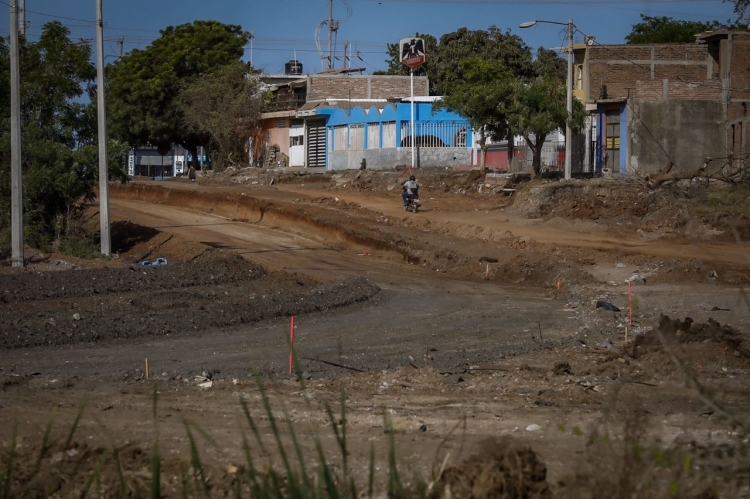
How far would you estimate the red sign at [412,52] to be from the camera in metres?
46.0

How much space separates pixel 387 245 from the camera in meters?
27.1

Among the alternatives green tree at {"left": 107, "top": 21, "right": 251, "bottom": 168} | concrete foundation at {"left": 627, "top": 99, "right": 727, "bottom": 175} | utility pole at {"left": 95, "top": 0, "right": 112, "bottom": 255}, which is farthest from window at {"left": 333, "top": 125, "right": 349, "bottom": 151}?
utility pole at {"left": 95, "top": 0, "right": 112, "bottom": 255}

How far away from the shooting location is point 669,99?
3778 centimetres

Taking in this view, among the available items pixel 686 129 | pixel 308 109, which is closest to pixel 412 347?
pixel 686 129

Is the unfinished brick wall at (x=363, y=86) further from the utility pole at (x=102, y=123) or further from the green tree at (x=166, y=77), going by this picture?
the utility pole at (x=102, y=123)

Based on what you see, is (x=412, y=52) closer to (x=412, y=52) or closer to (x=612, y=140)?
(x=412, y=52)

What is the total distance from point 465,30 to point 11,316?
56823 millimetres

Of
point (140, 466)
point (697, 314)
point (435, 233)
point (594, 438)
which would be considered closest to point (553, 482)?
point (594, 438)

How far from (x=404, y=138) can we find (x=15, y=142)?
1116 inches

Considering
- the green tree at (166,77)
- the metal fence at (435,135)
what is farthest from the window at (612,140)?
the green tree at (166,77)

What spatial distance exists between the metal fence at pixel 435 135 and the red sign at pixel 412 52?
323cm

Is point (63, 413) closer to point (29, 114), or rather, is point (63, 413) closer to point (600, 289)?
point (600, 289)

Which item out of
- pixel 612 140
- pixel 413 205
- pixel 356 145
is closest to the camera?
pixel 413 205

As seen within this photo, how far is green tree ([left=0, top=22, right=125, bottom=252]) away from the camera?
25188 mm
